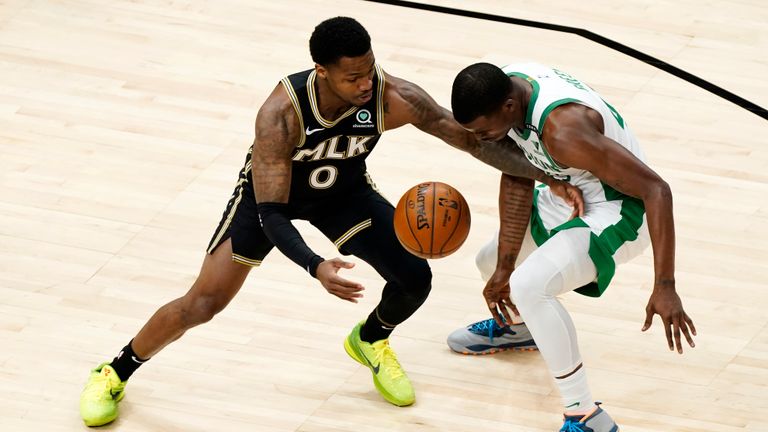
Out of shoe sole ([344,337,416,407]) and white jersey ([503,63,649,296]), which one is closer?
white jersey ([503,63,649,296])

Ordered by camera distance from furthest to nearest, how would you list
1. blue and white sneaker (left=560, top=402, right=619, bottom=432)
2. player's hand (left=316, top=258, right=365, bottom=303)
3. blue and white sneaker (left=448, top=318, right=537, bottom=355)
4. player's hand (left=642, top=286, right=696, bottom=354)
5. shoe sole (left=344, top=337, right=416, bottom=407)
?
blue and white sneaker (left=448, top=318, right=537, bottom=355), shoe sole (left=344, top=337, right=416, bottom=407), blue and white sneaker (left=560, top=402, right=619, bottom=432), player's hand (left=642, top=286, right=696, bottom=354), player's hand (left=316, top=258, right=365, bottom=303)

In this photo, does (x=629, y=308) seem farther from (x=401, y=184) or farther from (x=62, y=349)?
(x=62, y=349)

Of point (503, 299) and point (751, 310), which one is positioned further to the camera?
point (751, 310)

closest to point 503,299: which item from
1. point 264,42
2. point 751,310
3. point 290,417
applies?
point 290,417

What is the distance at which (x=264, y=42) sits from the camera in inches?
332

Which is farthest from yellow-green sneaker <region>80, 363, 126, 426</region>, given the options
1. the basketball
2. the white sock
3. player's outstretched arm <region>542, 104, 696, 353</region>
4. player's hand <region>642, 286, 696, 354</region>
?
player's hand <region>642, 286, 696, 354</region>

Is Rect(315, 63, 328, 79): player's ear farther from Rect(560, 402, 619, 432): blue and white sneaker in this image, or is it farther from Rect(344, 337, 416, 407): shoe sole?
Rect(560, 402, 619, 432): blue and white sneaker

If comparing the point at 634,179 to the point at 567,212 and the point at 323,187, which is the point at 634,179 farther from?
the point at 323,187

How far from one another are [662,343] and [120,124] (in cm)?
356

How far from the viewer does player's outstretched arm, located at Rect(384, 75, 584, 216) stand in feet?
16.2

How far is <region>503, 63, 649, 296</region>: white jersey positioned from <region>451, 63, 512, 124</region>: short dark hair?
0.68ft

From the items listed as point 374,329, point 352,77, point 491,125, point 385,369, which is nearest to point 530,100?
point 491,125

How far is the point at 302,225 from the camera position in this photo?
6.62 meters

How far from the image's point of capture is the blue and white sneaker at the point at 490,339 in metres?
5.61
